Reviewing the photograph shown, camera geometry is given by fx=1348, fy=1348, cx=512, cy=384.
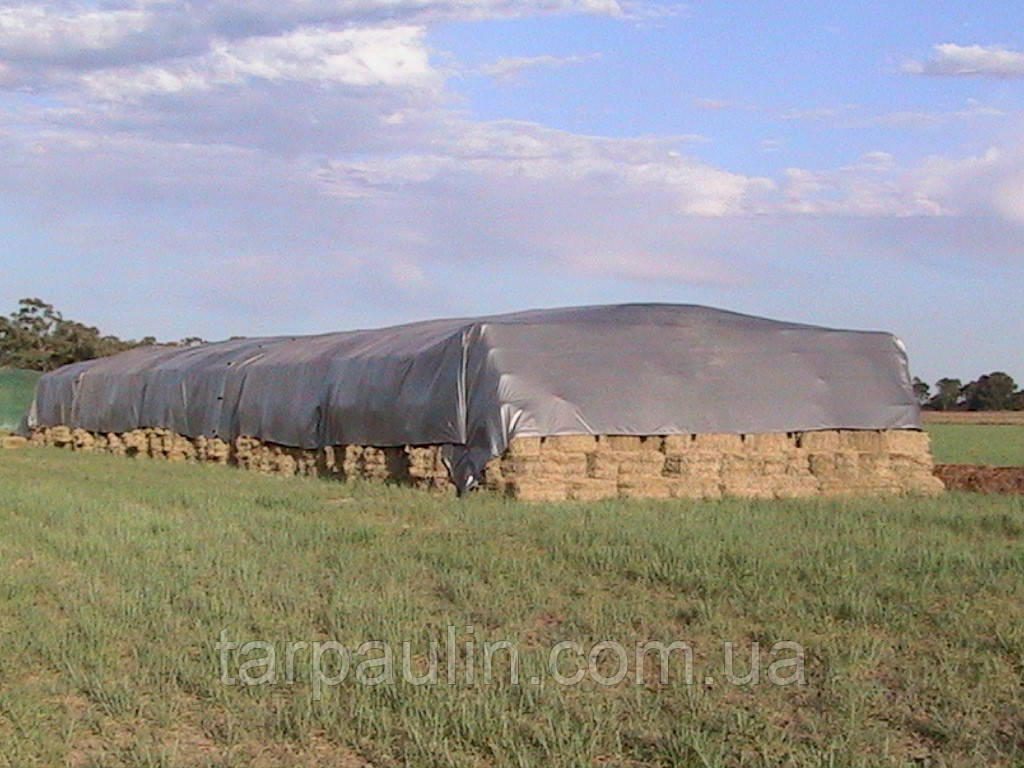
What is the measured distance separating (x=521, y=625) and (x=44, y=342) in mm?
55809

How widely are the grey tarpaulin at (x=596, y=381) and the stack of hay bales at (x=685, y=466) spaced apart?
0.17 m

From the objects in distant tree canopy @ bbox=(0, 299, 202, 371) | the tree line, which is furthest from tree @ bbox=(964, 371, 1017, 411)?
distant tree canopy @ bbox=(0, 299, 202, 371)

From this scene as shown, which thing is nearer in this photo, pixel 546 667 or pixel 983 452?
pixel 546 667

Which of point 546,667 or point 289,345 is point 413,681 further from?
point 289,345

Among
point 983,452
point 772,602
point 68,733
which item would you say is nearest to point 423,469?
point 772,602

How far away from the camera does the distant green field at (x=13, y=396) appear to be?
4100 centimetres

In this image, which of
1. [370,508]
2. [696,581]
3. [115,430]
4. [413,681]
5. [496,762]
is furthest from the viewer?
[115,430]

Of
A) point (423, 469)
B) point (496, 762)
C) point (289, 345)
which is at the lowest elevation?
point (496, 762)

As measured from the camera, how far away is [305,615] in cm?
845

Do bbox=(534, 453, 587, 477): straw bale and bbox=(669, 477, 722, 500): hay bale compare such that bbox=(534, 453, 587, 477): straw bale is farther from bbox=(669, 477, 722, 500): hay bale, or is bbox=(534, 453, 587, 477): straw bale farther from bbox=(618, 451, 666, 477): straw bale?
bbox=(669, 477, 722, 500): hay bale

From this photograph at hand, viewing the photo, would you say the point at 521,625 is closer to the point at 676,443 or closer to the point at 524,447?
the point at 524,447

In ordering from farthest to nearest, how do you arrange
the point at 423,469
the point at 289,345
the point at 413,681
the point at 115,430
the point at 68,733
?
the point at 115,430 < the point at 289,345 < the point at 423,469 < the point at 413,681 < the point at 68,733

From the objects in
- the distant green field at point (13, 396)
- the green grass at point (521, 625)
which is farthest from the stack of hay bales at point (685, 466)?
the distant green field at point (13, 396)

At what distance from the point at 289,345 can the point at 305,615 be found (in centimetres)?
1649
